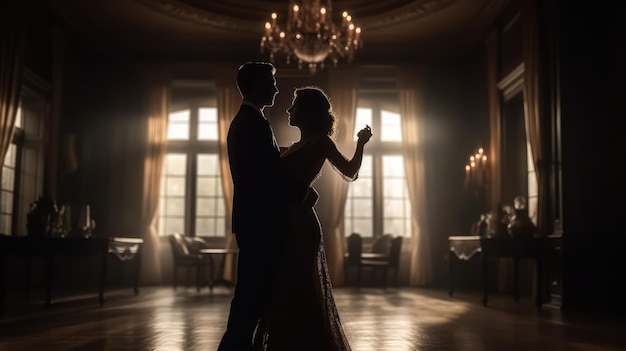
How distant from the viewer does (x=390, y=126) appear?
1201cm

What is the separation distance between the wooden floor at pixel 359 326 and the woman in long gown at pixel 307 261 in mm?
1071

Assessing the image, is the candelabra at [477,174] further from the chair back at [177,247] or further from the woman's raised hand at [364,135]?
the woman's raised hand at [364,135]

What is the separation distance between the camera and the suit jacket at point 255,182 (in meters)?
2.62

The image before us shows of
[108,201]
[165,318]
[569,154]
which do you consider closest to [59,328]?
[165,318]

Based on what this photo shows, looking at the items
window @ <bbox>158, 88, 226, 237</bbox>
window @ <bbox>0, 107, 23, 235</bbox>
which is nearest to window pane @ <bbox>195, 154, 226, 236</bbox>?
window @ <bbox>158, 88, 226, 237</bbox>

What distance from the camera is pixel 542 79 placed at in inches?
284

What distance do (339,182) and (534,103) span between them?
4132 millimetres

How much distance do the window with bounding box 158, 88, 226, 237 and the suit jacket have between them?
8.95 metres

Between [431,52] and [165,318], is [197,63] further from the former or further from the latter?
[165,318]

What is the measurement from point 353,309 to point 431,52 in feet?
18.9

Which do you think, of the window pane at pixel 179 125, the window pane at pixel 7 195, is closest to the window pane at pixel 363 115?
the window pane at pixel 179 125

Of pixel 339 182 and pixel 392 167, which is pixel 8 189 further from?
pixel 392 167

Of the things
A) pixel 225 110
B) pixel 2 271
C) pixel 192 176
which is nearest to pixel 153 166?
pixel 192 176

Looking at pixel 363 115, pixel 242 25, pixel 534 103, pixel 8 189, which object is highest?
pixel 242 25
